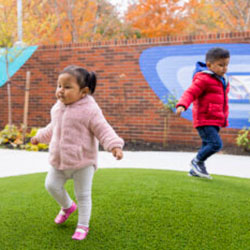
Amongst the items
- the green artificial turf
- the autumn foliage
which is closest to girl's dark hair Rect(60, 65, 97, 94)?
the green artificial turf

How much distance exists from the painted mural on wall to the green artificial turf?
13.1 ft

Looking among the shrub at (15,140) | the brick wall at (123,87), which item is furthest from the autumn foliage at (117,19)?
the shrub at (15,140)

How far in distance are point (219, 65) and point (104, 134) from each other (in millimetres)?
2208

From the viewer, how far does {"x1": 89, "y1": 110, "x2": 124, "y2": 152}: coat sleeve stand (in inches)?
90.7

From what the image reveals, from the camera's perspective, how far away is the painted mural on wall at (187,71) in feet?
24.8

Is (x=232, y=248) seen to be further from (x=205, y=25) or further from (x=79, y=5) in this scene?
(x=205, y=25)

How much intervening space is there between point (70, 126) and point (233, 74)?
6077 mm

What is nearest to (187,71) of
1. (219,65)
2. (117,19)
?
(219,65)

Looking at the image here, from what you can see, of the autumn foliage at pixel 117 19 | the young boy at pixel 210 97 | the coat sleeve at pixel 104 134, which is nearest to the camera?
the coat sleeve at pixel 104 134

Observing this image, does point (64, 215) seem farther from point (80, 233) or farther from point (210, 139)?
point (210, 139)

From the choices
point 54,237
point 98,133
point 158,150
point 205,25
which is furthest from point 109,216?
point 205,25

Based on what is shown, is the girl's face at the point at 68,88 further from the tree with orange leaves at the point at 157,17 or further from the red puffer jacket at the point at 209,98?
the tree with orange leaves at the point at 157,17

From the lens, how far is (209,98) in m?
4.04

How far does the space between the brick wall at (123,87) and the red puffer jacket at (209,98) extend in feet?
12.7
